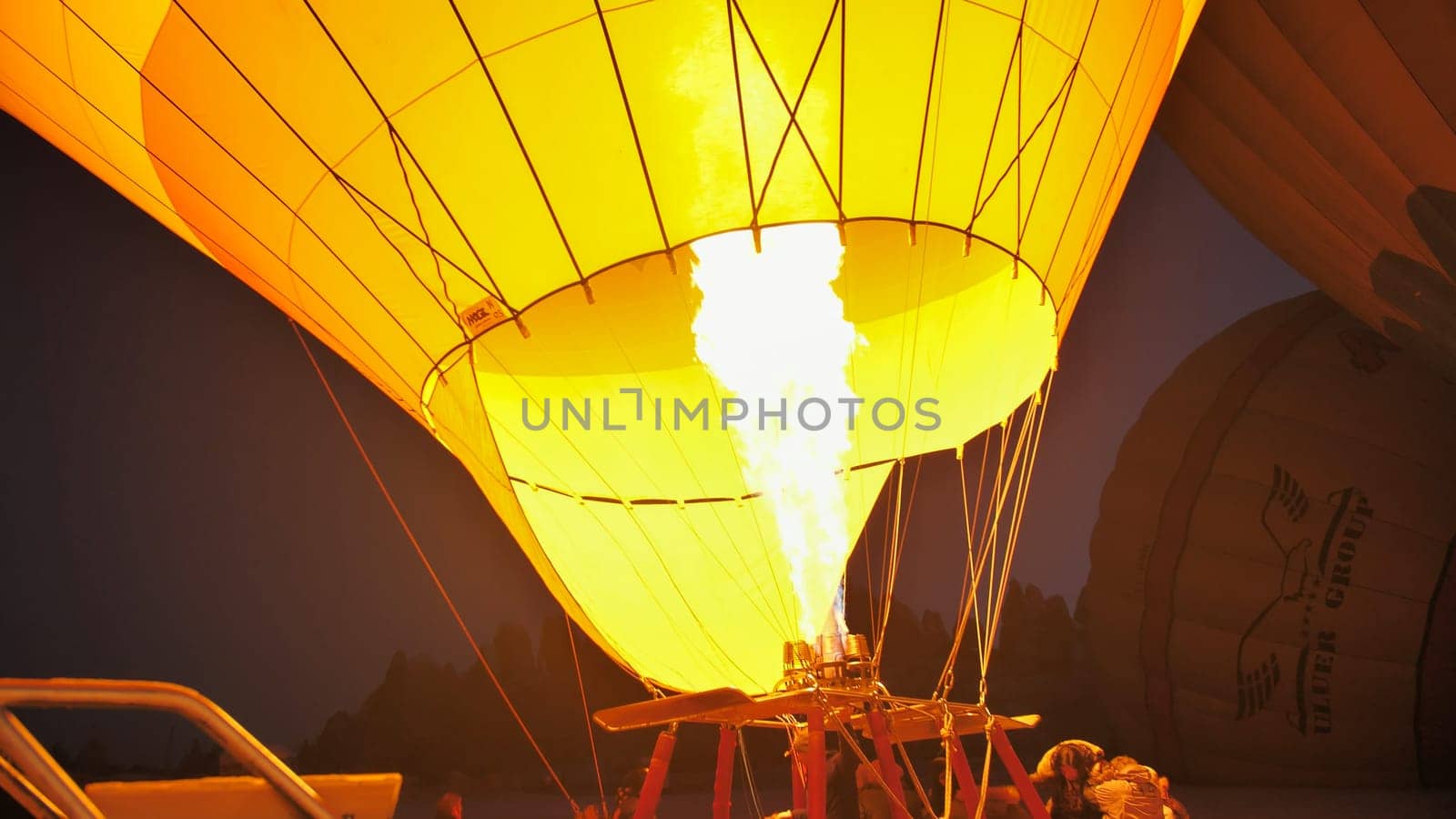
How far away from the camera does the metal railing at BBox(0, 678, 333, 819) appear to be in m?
1.10

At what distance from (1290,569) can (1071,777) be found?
2941mm

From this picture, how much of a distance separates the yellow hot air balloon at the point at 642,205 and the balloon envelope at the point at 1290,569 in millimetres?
2918

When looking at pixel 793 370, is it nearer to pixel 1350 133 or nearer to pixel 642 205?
pixel 642 205

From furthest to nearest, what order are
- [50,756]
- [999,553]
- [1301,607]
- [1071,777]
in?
[999,553] < [1301,607] < [1071,777] < [50,756]

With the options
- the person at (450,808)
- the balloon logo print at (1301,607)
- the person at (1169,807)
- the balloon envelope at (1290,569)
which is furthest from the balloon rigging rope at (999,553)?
the person at (450,808)

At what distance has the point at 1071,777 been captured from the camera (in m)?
3.75

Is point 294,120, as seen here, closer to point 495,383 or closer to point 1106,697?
point 495,383

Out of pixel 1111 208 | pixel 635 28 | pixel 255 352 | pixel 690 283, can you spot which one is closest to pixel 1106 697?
pixel 1111 208

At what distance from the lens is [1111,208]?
3.54 metres

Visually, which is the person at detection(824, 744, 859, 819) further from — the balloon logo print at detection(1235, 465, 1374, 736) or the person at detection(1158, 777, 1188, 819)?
the balloon logo print at detection(1235, 465, 1374, 736)

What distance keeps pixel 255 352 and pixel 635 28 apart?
21.4 feet

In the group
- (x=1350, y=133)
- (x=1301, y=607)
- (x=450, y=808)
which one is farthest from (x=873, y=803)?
(x=1350, y=133)

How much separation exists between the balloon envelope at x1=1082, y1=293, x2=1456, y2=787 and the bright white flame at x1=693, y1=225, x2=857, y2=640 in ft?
10.7

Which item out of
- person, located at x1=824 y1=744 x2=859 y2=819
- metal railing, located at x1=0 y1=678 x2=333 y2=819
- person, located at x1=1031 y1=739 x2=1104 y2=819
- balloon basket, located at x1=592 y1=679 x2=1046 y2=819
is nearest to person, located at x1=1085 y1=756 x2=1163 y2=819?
person, located at x1=1031 y1=739 x2=1104 y2=819
